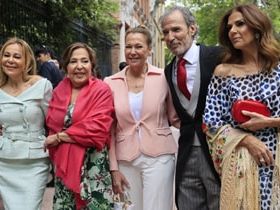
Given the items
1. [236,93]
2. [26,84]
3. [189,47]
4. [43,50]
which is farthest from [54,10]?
[236,93]

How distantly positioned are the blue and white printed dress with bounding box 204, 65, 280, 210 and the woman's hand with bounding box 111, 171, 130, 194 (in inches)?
42.4

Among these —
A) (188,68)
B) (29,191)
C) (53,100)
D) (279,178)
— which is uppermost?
(188,68)

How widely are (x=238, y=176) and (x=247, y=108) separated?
1.45 feet

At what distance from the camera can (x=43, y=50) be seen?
9031 millimetres

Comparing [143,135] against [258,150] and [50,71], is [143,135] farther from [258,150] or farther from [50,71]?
[50,71]

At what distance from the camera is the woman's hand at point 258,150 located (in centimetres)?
329

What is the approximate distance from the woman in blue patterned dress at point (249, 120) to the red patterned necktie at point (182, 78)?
41 cm

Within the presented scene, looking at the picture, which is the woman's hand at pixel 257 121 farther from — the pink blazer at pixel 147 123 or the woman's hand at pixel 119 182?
the woman's hand at pixel 119 182

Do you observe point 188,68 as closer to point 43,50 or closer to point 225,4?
point 43,50

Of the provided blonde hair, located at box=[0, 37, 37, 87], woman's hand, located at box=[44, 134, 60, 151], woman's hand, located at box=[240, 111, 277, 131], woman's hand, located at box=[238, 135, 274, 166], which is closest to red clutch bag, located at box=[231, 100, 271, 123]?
woman's hand, located at box=[240, 111, 277, 131]

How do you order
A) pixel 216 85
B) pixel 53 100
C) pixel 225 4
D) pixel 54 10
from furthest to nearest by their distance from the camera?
pixel 225 4 → pixel 54 10 → pixel 53 100 → pixel 216 85

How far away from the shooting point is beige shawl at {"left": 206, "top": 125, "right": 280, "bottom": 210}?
10.7ft

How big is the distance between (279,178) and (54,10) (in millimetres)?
8653

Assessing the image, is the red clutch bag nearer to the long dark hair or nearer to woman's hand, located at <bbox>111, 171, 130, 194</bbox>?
the long dark hair
